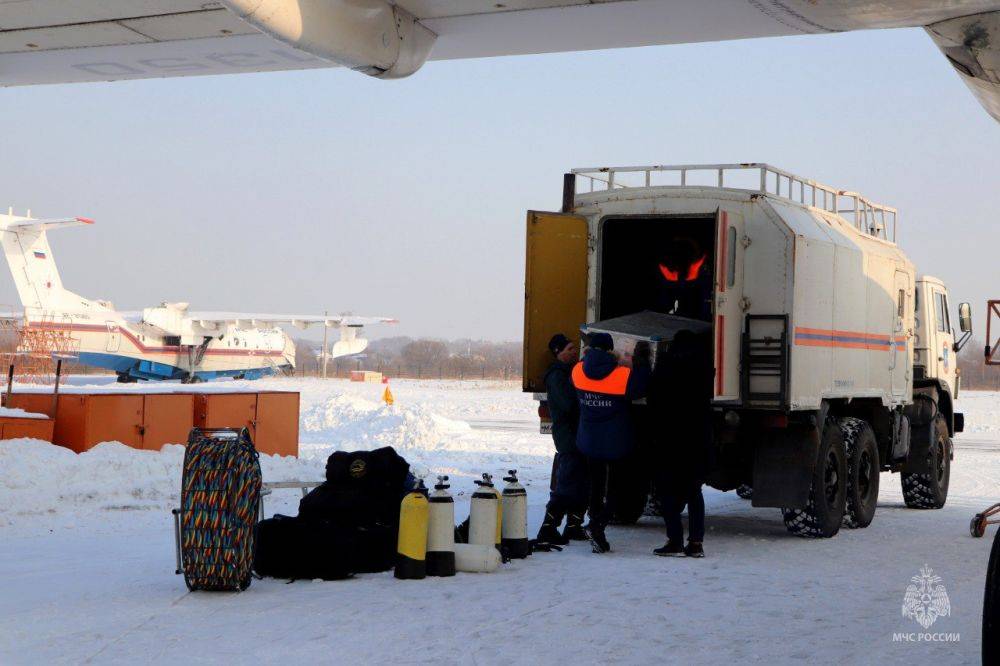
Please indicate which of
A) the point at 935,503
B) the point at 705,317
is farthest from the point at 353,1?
the point at 935,503

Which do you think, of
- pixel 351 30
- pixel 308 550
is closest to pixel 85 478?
pixel 308 550

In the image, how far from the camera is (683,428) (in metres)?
9.52

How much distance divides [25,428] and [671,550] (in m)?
8.27

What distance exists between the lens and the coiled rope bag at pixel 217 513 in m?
7.40

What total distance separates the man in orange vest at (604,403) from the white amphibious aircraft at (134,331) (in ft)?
133

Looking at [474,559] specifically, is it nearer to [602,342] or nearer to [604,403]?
[604,403]

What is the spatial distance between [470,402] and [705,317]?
3372cm

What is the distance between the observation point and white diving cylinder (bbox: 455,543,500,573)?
862 centimetres

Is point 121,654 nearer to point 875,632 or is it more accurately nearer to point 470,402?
point 875,632

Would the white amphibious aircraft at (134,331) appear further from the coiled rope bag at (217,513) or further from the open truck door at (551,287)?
the coiled rope bag at (217,513)

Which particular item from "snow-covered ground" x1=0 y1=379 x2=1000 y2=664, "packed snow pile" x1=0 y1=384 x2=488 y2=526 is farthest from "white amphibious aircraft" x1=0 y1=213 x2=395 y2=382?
"snow-covered ground" x1=0 y1=379 x2=1000 y2=664

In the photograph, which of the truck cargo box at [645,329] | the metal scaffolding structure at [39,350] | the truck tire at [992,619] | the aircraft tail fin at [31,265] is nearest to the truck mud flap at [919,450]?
the truck cargo box at [645,329]

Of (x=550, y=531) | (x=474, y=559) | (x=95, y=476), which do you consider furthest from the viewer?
(x=95, y=476)

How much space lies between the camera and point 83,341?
49312 millimetres
